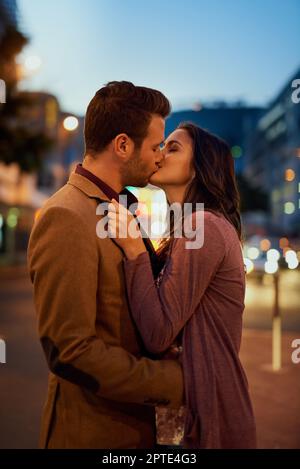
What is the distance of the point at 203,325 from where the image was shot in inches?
86.4

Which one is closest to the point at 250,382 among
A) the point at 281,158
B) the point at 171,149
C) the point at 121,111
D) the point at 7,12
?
the point at 171,149

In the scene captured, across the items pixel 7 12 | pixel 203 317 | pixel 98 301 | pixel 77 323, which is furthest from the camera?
pixel 7 12

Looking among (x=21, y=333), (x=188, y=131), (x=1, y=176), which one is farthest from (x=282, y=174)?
(x=188, y=131)

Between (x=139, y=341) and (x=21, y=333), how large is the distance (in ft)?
30.3

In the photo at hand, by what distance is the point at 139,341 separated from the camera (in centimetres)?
218

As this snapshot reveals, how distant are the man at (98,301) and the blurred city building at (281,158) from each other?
7360cm

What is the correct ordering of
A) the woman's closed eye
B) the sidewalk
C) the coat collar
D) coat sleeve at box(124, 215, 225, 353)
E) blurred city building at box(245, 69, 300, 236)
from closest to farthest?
1. coat sleeve at box(124, 215, 225, 353)
2. the coat collar
3. the woman's closed eye
4. the sidewalk
5. blurred city building at box(245, 69, 300, 236)

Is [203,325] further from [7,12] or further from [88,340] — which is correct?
[7,12]

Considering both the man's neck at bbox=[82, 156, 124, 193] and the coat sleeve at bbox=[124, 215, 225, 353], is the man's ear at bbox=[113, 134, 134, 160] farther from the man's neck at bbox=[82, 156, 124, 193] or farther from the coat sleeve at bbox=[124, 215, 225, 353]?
the coat sleeve at bbox=[124, 215, 225, 353]

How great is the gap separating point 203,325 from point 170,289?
0.18 m

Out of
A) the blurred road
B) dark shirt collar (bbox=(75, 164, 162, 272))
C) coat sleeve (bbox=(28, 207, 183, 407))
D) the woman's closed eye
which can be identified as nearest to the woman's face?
the woman's closed eye

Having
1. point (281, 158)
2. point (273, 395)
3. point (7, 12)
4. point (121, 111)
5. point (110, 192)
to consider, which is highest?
point (281, 158)

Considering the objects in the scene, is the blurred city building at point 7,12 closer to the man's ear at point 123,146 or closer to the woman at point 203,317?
the man's ear at point 123,146

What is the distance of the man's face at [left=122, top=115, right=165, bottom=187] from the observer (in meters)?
2.29
